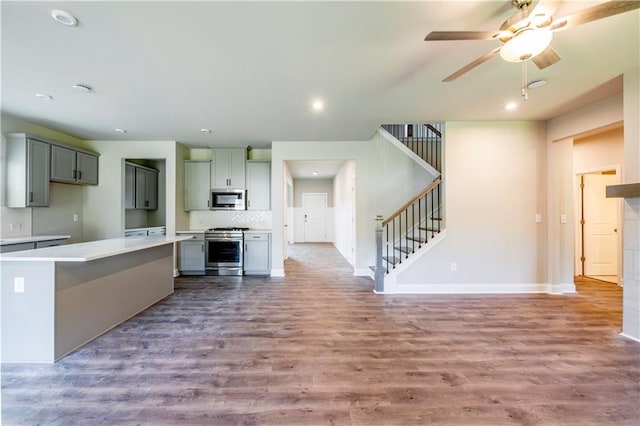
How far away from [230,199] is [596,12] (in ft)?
17.3

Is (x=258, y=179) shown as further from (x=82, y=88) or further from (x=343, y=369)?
(x=343, y=369)

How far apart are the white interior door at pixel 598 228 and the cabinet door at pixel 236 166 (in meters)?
6.62

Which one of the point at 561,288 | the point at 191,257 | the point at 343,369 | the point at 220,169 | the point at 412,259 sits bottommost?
the point at 343,369

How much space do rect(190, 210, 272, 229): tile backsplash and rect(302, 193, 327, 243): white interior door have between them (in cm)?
479

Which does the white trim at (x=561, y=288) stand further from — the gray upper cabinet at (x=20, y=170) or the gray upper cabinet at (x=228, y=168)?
the gray upper cabinet at (x=20, y=170)

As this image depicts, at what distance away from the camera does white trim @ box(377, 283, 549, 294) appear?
414cm

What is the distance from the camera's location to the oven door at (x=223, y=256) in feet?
17.1

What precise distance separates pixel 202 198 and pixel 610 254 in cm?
799

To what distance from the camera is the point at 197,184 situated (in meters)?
5.52

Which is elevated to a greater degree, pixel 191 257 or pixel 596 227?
pixel 596 227

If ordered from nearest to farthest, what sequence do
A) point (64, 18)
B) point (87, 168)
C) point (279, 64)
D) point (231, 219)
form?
point (64, 18) → point (279, 64) → point (87, 168) → point (231, 219)

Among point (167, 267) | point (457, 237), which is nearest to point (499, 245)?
point (457, 237)

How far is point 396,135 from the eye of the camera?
5.48 meters

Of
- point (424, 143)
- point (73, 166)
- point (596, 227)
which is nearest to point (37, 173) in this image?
point (73, 166)
